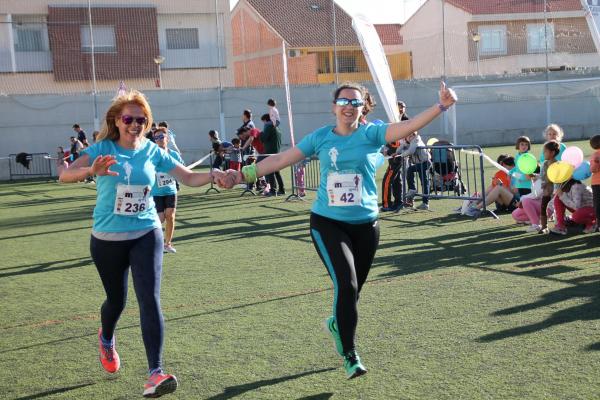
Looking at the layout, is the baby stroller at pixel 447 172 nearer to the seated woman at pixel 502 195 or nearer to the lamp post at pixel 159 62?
the seated woman at pixel 502 195

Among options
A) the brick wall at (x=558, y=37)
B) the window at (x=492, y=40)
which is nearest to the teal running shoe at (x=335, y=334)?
the brick wall at (x=558, y=37)

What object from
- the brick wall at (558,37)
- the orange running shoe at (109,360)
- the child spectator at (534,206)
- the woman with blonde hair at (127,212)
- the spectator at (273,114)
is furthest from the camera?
the brick wall at (558,37)

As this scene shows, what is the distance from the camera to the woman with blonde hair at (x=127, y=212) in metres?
5.43

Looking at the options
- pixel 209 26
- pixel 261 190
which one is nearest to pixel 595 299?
pixel 261 190

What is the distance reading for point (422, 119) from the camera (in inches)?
218

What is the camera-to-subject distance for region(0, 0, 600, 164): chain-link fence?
3247 centimetres

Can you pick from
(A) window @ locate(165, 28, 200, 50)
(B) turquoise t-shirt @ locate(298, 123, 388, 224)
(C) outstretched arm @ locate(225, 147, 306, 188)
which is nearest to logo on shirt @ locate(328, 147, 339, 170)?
(B) turquoise t-shirt @ locate(298, 123, 388, 224)

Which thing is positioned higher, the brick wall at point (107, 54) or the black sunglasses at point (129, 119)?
the brick wall at point (107, 54)

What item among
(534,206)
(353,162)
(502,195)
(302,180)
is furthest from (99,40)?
(353,162)

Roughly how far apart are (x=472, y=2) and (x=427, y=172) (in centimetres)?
2426

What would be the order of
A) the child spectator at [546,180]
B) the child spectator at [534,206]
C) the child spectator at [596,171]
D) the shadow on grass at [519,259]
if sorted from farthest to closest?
1. the child spectator at [534,206]
2. the child spectator at [546,180]
3. the child spectator at [596,171]
4. the shadow on grass at [519,259]

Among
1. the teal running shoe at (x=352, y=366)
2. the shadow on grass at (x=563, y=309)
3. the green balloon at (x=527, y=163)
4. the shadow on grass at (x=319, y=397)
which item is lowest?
the shadow on grass at (x=563, y=309)

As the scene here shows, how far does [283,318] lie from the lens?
739cm

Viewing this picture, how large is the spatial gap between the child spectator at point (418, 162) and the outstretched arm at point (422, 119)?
9668mm
